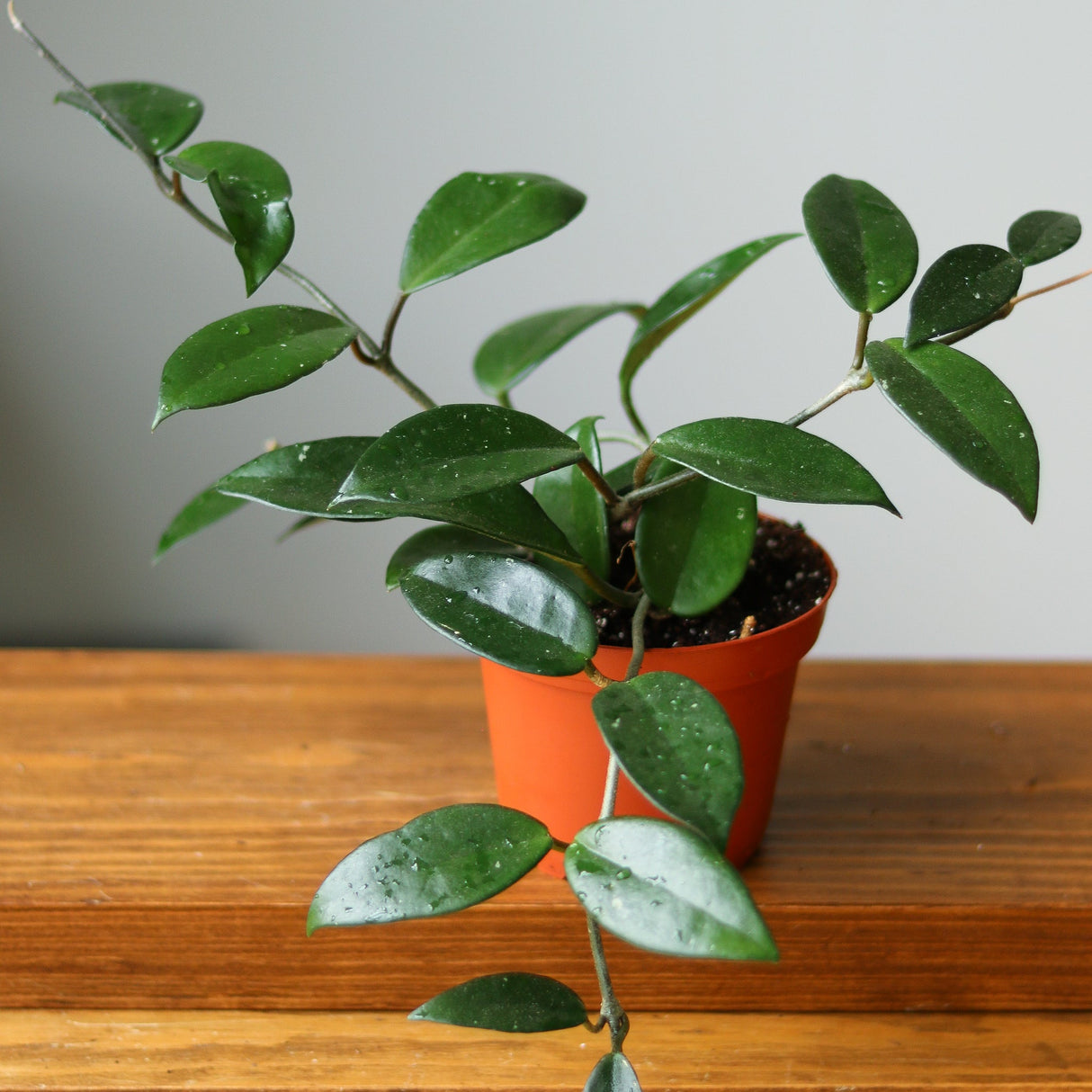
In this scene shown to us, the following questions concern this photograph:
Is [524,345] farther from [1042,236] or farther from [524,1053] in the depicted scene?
[524,1053]

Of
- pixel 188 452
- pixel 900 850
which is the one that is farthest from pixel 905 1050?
pixel 188 452

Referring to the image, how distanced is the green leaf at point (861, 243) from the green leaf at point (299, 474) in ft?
0.80

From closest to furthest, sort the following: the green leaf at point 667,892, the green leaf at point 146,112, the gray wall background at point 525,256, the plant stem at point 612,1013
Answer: the green leaf at point 667,892 < the plant stem at point 612,1013 < the green leaf at point 146,112 < the gray wall background at point 525,256

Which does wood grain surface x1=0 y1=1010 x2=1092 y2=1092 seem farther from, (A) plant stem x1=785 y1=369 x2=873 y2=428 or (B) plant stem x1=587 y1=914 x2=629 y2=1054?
(A) plant stem x1=785 y1=369 x2=873 y2=428

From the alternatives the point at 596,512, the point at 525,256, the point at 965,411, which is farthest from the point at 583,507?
the point at 525,256

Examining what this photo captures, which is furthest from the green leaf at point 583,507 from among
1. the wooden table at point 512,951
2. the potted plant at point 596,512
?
the wooden table at point 512,951

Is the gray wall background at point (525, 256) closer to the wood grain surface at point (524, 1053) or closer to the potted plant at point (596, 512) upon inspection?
the potted plant at point (596, 512)

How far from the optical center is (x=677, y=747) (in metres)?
0.40

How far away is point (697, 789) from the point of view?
1.25ft

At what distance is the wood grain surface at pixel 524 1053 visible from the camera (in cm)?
62

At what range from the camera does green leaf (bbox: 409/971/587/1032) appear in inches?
18.0

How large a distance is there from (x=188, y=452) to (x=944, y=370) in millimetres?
1184

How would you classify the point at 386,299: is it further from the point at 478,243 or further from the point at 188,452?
the point at 478,243

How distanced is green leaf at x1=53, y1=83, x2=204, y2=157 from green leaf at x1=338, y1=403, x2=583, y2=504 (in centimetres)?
22
